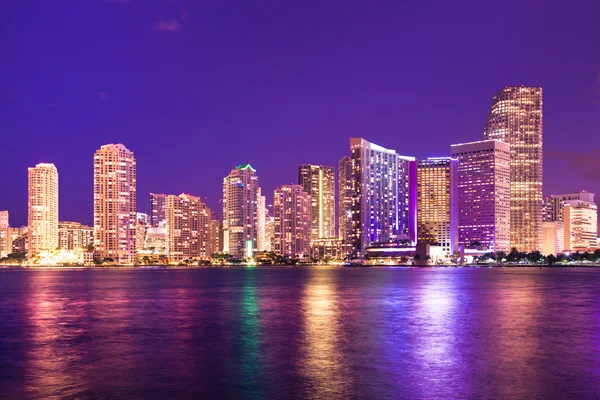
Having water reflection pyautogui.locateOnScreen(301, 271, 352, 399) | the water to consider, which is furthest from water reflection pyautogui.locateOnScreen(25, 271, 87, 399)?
water reflection pyautogui.locateOnScreen(301, 271, 352, 399)

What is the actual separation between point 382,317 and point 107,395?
34.7 m

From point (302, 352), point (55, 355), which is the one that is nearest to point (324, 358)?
point (302, 352)

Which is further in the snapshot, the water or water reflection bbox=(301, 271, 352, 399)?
the water

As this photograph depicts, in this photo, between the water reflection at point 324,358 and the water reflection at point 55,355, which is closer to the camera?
the water reflection at point 324,358

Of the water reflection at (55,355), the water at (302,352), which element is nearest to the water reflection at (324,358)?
the water at (302,352)

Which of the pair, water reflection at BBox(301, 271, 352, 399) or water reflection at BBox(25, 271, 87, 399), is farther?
water reflection at BBox(25, 271, 87, 399)

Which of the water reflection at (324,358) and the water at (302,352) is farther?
the water at (302,352)

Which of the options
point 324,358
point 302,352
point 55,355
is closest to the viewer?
point 324,358

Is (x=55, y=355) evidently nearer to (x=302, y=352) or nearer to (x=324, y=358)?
(x=302, y=352)

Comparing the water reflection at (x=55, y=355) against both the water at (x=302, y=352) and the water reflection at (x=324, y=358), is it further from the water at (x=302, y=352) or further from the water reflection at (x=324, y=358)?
the water reflection at (x=324, y=358)

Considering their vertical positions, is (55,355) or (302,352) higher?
(55,355)

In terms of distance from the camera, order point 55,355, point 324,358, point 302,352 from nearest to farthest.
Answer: point 324,358 → point 55,355 → point 302,352

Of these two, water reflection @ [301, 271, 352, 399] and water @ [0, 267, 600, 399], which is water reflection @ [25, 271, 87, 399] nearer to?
water @ [0, 267, 600, 399]

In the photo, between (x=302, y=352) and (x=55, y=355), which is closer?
(x=55, y=355)
